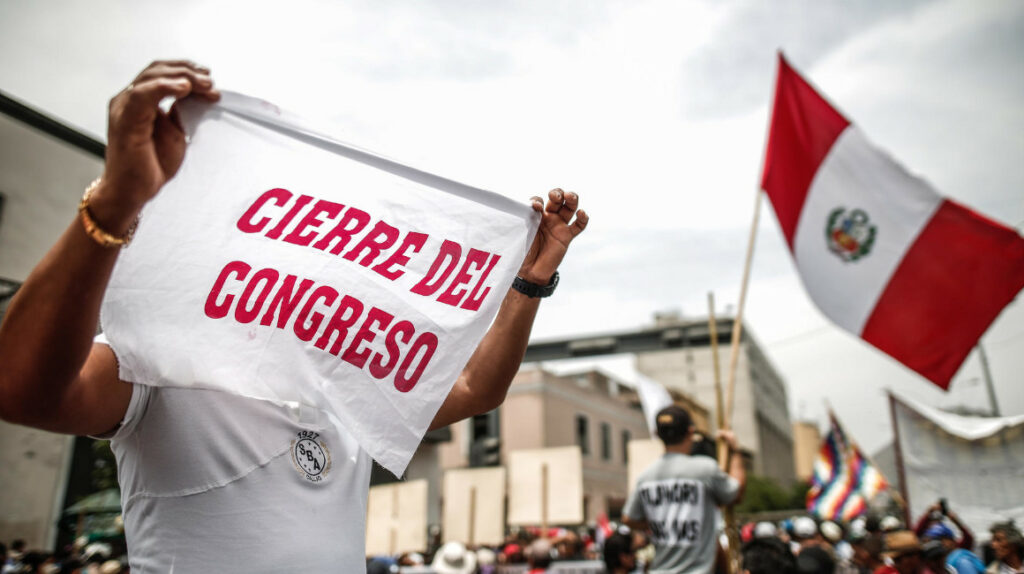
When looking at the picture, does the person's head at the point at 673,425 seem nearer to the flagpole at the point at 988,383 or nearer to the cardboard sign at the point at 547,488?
the cardboard sign at the point at 547,488

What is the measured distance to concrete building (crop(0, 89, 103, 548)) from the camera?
1207cm

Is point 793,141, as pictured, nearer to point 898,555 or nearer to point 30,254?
point 898,555

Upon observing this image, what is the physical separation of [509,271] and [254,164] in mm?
595

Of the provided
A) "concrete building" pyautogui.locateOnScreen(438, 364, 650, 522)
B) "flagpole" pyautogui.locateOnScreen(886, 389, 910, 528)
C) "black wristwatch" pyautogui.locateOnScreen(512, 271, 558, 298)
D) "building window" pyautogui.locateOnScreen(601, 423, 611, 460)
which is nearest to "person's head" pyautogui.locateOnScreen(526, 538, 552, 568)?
"black wristwatch" pyautogui.locateOnScreen(512, 271, 558, 298)

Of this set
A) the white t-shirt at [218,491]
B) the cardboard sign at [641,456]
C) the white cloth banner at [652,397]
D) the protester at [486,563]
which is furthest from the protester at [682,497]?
the protester at [486,563]

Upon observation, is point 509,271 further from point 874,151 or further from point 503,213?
point 874,151

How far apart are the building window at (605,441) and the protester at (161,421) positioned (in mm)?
37030

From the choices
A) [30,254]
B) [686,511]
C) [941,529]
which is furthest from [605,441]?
[686,511]

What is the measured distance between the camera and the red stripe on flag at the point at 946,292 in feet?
19.2

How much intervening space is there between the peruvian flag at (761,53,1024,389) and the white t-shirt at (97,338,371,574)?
570 cm

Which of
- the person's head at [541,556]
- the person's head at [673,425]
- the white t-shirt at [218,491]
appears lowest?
the person's head at [541,556]

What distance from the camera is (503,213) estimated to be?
1651 millimetres

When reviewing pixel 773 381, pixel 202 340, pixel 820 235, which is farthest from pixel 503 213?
pixel 773 381

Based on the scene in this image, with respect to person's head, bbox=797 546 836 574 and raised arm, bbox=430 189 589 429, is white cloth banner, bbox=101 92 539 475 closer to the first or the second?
raised arm, bbox=430 189 589 429
